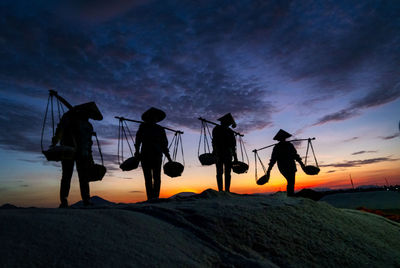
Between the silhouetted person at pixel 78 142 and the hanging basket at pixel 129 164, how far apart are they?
0.60 m

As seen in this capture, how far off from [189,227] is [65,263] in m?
1.09

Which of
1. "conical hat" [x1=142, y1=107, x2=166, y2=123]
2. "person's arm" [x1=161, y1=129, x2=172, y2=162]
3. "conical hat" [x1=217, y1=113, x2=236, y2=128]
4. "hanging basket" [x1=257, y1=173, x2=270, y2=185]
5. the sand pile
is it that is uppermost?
"conical hat" [x1=217, y1=113, x2=236, y2=128]

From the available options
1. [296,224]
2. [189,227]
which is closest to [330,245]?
[296,224]

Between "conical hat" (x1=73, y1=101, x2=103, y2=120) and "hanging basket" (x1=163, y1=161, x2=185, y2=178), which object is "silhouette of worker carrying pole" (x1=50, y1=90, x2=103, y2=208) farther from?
"hanging basket" (x1=163, y1=161, x2=185, y2=178)

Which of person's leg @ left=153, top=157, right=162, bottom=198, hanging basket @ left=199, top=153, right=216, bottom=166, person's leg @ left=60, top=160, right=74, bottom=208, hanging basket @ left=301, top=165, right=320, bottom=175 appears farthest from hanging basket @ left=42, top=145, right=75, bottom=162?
hanging basket @ left=301, top=165, right=320, bottom=175

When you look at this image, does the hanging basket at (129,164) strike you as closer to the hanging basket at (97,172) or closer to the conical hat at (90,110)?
the hanging basket at (97,172)

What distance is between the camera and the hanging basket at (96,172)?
13.7 feet

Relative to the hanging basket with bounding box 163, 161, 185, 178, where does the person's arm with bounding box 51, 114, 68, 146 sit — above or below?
above

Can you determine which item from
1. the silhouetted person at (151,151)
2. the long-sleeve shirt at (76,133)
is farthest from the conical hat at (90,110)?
the silhouetted person at (151,151)

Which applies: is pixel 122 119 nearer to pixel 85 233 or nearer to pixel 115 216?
pixel 115 216

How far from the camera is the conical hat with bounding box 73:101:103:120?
427 centimetres

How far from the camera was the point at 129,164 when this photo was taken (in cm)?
463

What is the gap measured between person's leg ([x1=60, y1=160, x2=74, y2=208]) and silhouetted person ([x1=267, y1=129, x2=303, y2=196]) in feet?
16.1

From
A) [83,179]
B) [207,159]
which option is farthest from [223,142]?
[83,179]
